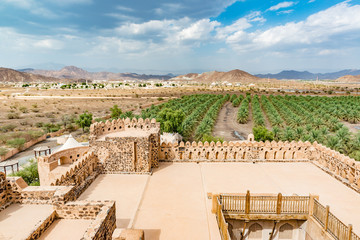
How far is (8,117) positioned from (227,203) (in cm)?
4135

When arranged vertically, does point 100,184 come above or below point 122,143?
below

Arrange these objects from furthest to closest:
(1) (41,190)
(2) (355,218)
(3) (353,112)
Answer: (3) (353,112), (2) (355,218), (1) (41,190)

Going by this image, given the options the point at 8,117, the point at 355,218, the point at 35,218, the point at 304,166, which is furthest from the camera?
the point at 8,117

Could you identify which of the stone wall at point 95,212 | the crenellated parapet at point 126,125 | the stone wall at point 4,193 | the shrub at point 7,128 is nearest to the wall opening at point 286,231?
the stone wall at point 95,212

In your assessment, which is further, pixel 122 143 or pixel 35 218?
pixel 122 143

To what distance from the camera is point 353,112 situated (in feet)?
109

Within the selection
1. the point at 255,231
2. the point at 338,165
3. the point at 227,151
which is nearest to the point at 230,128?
the point at 227,151

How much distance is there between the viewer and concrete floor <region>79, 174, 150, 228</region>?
7.59 metres

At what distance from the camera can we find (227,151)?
12.1 meters

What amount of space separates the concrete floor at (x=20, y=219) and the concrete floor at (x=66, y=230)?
33cm

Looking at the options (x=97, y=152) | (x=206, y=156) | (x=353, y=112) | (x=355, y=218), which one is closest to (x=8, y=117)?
(x=97, y=152)

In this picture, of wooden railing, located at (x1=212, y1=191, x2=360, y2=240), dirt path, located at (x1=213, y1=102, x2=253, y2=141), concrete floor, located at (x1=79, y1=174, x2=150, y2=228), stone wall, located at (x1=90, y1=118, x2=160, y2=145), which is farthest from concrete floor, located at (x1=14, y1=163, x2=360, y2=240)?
dirt path, located at (x1=213, y1=102, x2=253, y2=141)

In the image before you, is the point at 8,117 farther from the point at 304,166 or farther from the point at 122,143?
the point at 304,166

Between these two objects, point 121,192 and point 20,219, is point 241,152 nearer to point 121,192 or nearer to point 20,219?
point 121,192
